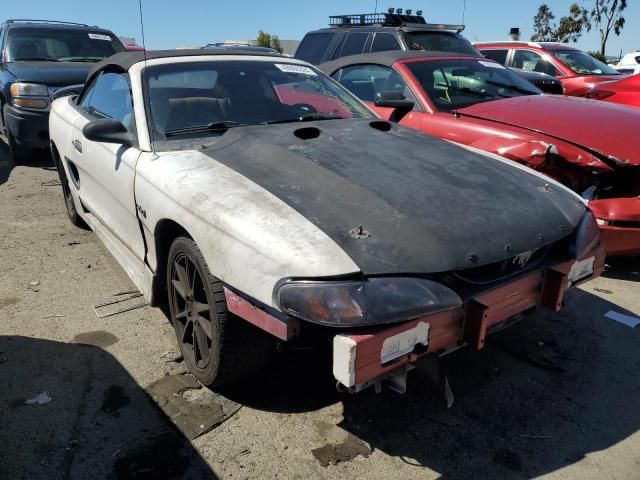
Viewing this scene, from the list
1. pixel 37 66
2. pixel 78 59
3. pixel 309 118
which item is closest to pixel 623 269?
pixel 309 118

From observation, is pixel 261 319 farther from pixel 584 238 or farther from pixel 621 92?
pixel 621 92

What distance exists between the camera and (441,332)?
2.10 meters

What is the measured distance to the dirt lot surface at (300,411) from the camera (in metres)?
2.24

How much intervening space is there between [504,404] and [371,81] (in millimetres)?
3861

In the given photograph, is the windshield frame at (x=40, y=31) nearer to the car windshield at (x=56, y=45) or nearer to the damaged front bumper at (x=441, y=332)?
the car windshield at (x=56, y=45)

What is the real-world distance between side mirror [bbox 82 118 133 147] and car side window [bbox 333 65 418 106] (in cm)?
278

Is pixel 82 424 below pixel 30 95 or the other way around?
below

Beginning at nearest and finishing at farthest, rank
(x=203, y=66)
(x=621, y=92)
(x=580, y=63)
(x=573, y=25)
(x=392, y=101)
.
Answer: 1. (x=203, y=66)
2. (x=392, y=101)
3. (x=621, y=92)
4. (x=580, y=63)
5. (x=573, y=25)

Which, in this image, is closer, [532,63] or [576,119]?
[576,119]

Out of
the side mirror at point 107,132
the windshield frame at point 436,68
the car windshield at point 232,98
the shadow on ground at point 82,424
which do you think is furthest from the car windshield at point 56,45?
the shadow on ground at point 82,424

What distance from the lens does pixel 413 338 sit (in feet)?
6.54

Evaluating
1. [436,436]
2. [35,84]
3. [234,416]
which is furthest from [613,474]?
[35,84]

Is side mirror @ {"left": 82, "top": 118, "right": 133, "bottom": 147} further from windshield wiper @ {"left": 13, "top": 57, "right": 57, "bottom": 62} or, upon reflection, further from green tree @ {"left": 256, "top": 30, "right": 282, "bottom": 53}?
green tree @ {"left": 256, "top": 30, "right": 282, "bottom": 53}

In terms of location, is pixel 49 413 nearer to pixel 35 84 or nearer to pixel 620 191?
pixel 620 191
